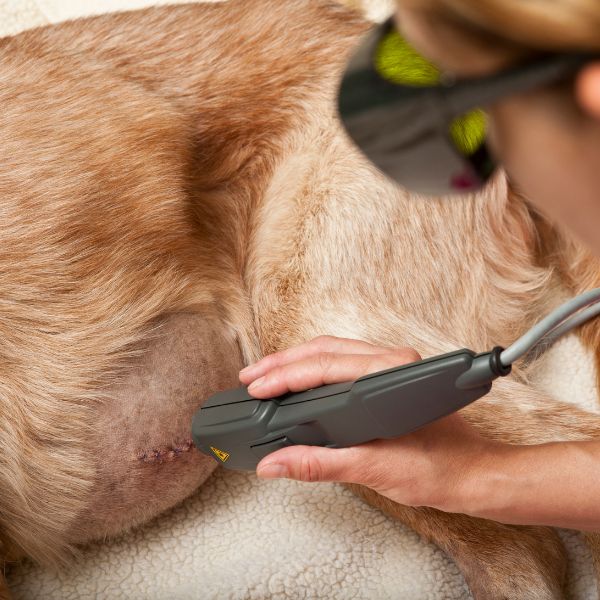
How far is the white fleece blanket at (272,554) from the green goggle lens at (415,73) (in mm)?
959

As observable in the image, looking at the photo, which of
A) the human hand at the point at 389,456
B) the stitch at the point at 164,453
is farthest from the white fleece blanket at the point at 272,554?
the human hand at the point at 389,456

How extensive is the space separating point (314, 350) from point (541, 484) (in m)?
0.37

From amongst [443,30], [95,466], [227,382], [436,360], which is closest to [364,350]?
[436,360]

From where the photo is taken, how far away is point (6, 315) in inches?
54.9

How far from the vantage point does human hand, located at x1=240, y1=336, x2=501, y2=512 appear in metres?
1.07

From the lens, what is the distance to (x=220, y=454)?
132 cm

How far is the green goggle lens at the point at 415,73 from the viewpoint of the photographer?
2.11ft

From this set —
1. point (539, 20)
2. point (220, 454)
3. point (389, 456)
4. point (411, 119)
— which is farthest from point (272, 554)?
point (539, 20)

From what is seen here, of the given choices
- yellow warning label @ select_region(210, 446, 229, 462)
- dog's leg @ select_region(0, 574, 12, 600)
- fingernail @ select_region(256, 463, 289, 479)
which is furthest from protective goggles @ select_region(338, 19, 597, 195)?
dog's leg @ select_region(0, 574, 12, 600)

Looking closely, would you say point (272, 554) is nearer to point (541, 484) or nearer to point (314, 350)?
point (314, 350)

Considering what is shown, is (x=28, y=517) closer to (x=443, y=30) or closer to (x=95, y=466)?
(x=95, y=466)

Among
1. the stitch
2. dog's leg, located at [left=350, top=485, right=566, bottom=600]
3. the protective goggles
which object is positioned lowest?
dog's leg, located at [left=350, top=485, right=566, bottom=600]

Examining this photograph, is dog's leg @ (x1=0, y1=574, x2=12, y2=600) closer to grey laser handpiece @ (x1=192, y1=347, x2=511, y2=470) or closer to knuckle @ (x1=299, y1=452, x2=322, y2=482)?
grey laser handpiece @ (x1=192, y1=347, x2=511, y2=470)

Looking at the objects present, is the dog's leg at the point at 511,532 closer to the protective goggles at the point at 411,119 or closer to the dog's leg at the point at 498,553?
the dog's leg at the point at 498,553
